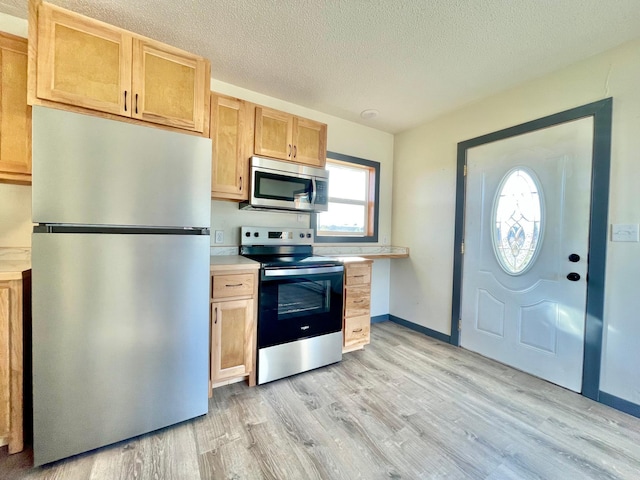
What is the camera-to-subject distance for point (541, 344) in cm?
220

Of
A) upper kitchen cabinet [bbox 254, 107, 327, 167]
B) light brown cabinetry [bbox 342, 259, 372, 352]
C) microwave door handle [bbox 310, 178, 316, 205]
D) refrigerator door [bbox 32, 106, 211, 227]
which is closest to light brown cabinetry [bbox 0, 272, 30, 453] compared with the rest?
refrigerator door [bbox 32, 106, 211, 227]

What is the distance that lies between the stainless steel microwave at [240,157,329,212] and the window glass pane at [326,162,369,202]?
25.5 inches

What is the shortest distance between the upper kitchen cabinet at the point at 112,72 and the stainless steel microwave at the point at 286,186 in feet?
2.07

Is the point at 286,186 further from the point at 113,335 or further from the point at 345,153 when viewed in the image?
the point at 113,335

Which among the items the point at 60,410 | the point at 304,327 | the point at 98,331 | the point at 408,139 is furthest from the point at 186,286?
the point at 408,139

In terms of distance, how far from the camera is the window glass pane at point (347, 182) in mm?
3250

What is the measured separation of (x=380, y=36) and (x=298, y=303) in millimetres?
2038

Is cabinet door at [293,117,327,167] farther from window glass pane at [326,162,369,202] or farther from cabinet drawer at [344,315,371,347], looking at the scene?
cabinet drawer at [344,315,371,347]

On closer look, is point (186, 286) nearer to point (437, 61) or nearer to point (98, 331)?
point (98, 331)

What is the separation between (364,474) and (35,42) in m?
2.70

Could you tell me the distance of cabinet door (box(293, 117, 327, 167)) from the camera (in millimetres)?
2494

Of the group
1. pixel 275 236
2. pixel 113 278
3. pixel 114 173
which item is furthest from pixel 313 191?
pixel 113 278

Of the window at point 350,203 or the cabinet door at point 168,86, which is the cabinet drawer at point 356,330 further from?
the cabinet door at point 168,86

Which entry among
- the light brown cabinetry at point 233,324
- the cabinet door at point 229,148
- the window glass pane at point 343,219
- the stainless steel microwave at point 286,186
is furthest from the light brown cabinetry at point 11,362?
the window glass pane at point 343,219
